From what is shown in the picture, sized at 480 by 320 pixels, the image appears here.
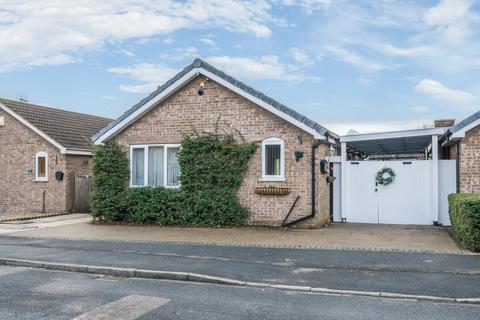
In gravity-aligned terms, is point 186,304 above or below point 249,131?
below

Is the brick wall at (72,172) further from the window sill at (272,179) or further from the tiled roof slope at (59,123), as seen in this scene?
the window sill at (272,179)

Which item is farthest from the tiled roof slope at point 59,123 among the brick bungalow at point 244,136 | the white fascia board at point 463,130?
the white fascia board at point 463,130

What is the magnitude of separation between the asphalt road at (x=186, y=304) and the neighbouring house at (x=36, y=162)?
535 inches

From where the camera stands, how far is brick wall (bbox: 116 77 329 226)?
1528 cm

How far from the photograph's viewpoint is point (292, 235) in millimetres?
13625

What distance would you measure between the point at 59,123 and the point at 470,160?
18.1 m

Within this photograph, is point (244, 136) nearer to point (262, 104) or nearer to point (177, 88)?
point (262, 104)

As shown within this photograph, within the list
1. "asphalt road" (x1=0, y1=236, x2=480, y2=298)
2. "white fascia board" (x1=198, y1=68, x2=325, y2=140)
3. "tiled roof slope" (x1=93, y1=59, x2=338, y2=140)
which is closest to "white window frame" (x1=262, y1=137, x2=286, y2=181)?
"white fascia board" (x1=198, y1=68, x2=325, y2=140)

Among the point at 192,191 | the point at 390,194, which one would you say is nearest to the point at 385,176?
the point at 390,194

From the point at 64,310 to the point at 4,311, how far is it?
77cm

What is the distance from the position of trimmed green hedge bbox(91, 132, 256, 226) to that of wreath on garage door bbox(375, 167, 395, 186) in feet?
14.2

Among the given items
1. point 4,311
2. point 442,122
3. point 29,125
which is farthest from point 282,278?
point 29,125

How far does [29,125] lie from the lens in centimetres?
2202

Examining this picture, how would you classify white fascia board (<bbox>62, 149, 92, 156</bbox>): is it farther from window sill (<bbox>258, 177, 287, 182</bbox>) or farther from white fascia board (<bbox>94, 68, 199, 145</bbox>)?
window sill (<bbox>258, 177, 287, 182</bbox>)
